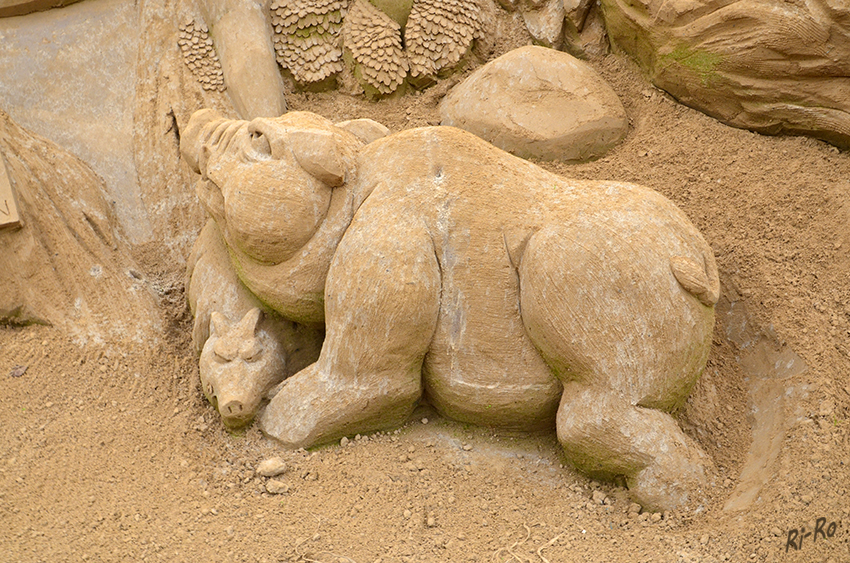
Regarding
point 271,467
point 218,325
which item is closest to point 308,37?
point 218,325

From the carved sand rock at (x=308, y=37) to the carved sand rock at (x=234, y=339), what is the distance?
1.13 meters

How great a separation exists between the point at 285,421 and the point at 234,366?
25 centimetres

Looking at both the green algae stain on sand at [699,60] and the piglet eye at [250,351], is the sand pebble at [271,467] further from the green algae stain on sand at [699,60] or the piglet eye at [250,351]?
the green algae stain on sand at [699,60]

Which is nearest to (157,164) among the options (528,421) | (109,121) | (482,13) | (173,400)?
(109,121)

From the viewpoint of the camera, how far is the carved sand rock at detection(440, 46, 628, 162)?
11.3 ft

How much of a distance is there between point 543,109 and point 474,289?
1190mm

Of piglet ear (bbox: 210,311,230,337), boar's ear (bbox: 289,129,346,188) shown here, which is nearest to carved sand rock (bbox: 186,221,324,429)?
piglet ear (bbox: 210,311,230,337)

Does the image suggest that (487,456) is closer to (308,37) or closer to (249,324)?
(249,324)

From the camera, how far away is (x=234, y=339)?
9.22ft

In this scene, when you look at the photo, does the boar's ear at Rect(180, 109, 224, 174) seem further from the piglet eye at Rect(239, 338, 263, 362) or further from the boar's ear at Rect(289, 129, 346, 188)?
the piglet eye at Rect(239, 338, 263, 362)

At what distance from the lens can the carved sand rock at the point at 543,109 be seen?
11.3 feet

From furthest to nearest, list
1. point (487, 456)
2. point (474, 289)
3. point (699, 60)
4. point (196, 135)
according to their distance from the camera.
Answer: point (699, 60), point (196, 135), point (487, 456), point (474, 289)

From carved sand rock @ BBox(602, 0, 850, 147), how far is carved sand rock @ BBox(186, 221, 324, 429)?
5.97ft

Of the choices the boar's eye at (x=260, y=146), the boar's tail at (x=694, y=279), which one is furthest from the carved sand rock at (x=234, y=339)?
the boar's tail at (x=694, y=279)
